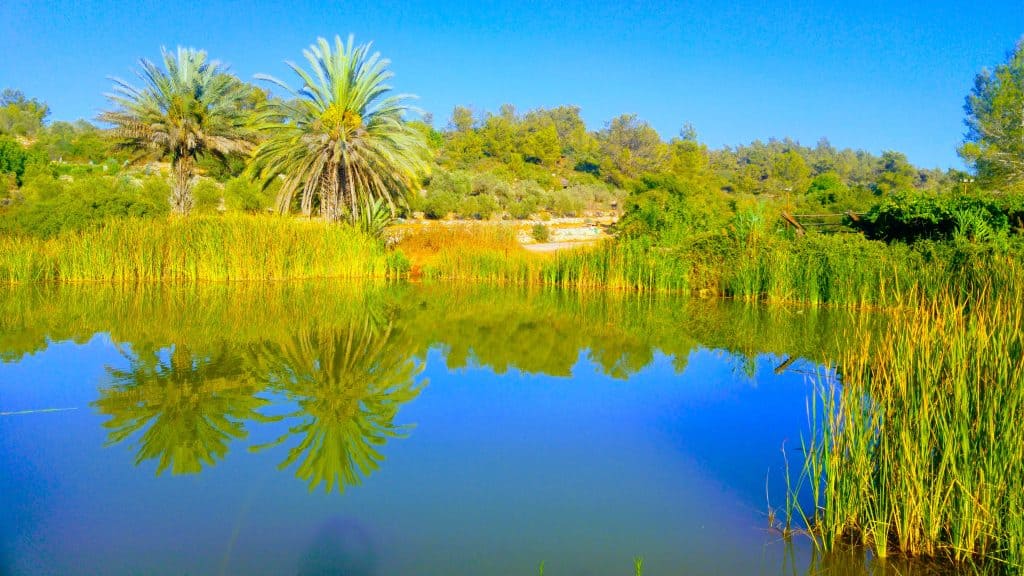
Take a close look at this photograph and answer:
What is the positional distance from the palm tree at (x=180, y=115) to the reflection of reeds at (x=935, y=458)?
19414 mm

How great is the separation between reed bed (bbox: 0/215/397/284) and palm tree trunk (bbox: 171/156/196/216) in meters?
4.33

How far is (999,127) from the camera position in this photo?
32281 millimetres

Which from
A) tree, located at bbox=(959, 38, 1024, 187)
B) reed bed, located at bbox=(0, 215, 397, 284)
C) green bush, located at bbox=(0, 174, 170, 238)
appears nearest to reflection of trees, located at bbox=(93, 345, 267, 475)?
reed bed, located at bbox=(0, 215, 397, 284)

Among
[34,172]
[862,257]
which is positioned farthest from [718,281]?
[34,172]

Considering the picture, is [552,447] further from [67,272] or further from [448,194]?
[448,194]

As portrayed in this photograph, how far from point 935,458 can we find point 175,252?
14.4 metres

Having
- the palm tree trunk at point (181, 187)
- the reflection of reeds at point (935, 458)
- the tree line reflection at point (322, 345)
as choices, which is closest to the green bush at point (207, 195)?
the palm tree trunk at point (181, 187)

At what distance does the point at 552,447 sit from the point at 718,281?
10.4 metres

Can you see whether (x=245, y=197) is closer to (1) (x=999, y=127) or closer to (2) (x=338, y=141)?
(2) (x=338, y=141)

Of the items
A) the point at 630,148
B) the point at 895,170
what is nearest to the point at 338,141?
the point at 630,148

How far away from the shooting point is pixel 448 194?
102 feet

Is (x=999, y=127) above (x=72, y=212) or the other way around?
above

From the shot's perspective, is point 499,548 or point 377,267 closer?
point 499,548

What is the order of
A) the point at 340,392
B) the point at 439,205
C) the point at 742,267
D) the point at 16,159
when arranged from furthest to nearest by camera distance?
the point at 16,159 < the point at 439,205 < the point at 742,267 < the point at 340,392
